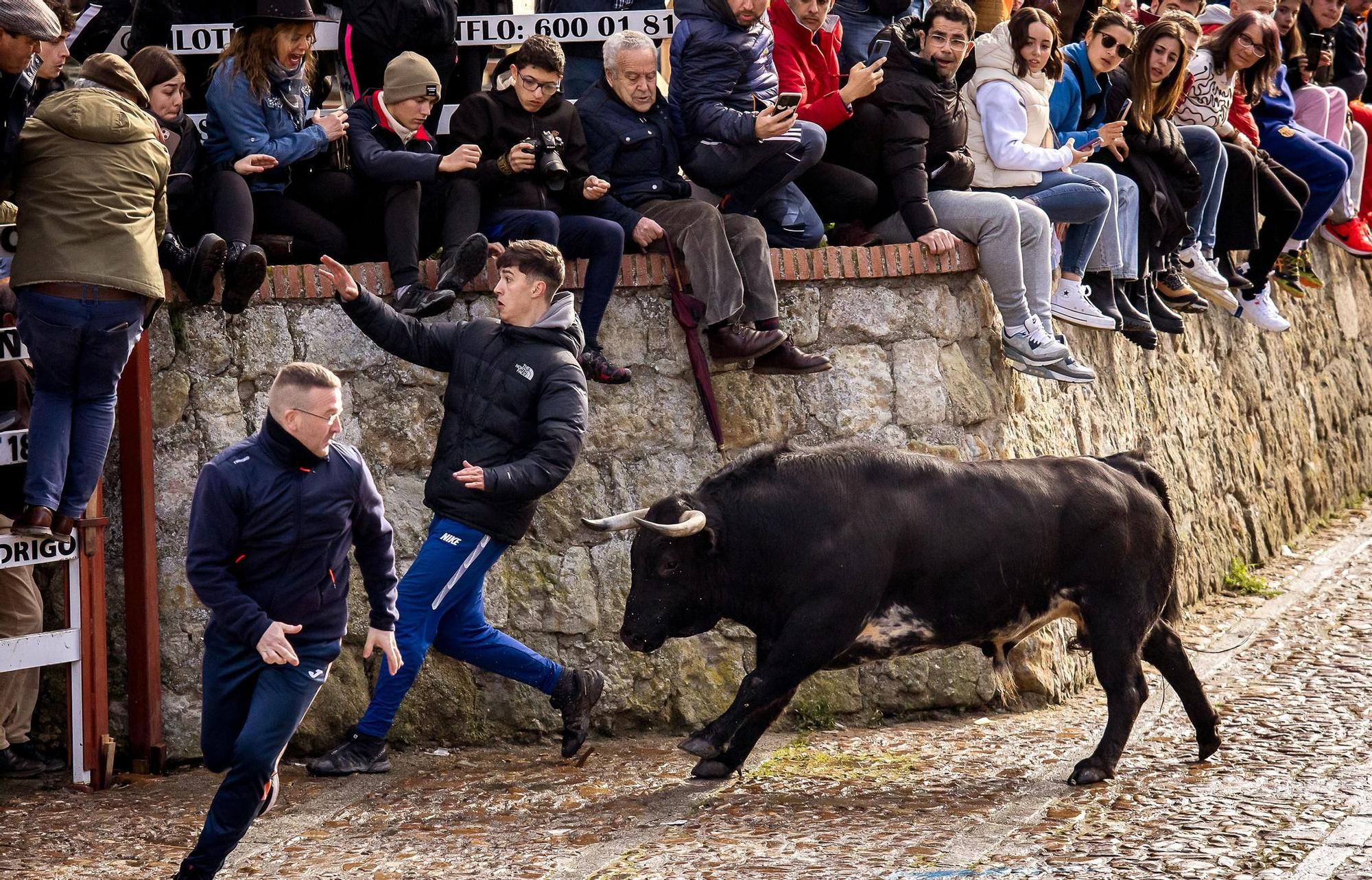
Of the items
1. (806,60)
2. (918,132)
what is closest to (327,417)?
(918,132)

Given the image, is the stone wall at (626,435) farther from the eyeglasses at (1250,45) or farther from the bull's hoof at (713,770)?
the eyeglasses at (1250,45)

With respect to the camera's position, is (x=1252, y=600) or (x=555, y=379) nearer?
(x=555, y=379)

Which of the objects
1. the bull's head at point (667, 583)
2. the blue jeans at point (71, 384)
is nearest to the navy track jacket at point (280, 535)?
the blue jeans at point (71, 384)

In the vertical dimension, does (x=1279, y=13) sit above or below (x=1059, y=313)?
above

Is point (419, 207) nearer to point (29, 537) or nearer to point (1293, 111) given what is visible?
point (29, 537)

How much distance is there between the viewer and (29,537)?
22.3 ft

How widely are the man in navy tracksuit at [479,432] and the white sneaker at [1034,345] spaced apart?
7.49 feet

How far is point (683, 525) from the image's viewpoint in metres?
6.86

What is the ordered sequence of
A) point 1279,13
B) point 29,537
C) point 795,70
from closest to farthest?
1. point 29,537
2. point 795,70
3. point 1279,13

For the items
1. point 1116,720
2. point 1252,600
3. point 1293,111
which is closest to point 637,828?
point 1116,720

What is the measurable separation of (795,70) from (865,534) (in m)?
2.70

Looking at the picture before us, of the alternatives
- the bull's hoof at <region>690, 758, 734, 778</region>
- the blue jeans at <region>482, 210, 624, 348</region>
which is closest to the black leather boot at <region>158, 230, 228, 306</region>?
the blue jeans at <region>482, 210, 624, 348</region>

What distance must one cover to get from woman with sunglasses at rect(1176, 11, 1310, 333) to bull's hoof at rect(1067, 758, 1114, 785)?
16.9 ft

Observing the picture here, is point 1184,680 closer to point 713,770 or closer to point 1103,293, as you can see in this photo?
point 713,770
